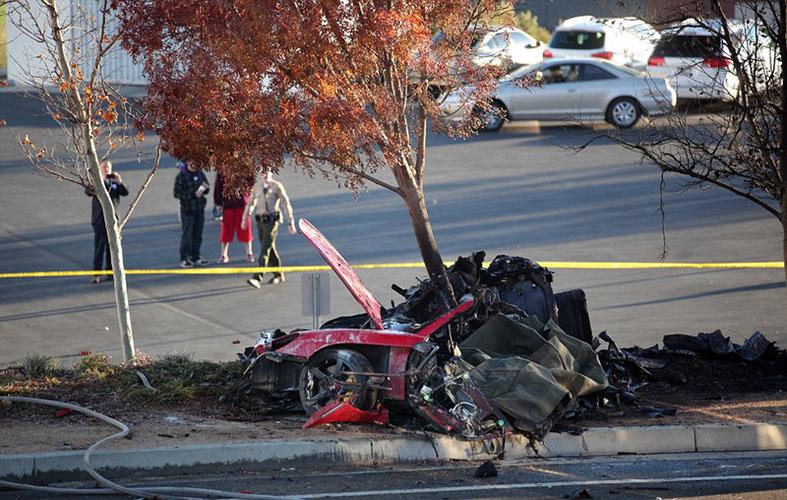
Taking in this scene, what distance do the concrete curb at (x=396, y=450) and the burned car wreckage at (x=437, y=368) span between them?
0.18 m

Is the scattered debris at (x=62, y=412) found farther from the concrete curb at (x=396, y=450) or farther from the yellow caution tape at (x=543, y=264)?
the yellow caution tape at (x=543, y=264)

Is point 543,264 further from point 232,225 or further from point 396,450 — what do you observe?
point 396,450

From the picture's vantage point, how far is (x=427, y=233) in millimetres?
11570

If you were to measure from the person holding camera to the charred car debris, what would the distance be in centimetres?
646

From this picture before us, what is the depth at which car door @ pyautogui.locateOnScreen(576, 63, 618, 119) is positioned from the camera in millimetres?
29469

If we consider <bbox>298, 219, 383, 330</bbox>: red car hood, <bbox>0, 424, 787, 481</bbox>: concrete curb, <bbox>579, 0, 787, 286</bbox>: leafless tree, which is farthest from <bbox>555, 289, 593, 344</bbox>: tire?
<bbox>298, 219, 383, 330</bbox>: red car hood

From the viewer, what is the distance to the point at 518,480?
328 inches

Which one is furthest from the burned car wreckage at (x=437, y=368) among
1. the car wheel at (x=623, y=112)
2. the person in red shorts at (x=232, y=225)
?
the car wheel at (x=623, y=112)

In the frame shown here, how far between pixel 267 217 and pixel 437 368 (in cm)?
852

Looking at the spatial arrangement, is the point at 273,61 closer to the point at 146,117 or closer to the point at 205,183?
the point at 146,117

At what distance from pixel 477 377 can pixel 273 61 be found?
345cm

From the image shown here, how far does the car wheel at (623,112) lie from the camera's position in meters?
29.2

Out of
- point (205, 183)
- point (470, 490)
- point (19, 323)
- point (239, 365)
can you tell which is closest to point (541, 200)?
point (205, 183)

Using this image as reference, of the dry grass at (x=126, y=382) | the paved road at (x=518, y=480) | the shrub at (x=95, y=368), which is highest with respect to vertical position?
the shrub at (x=95, y=368)
